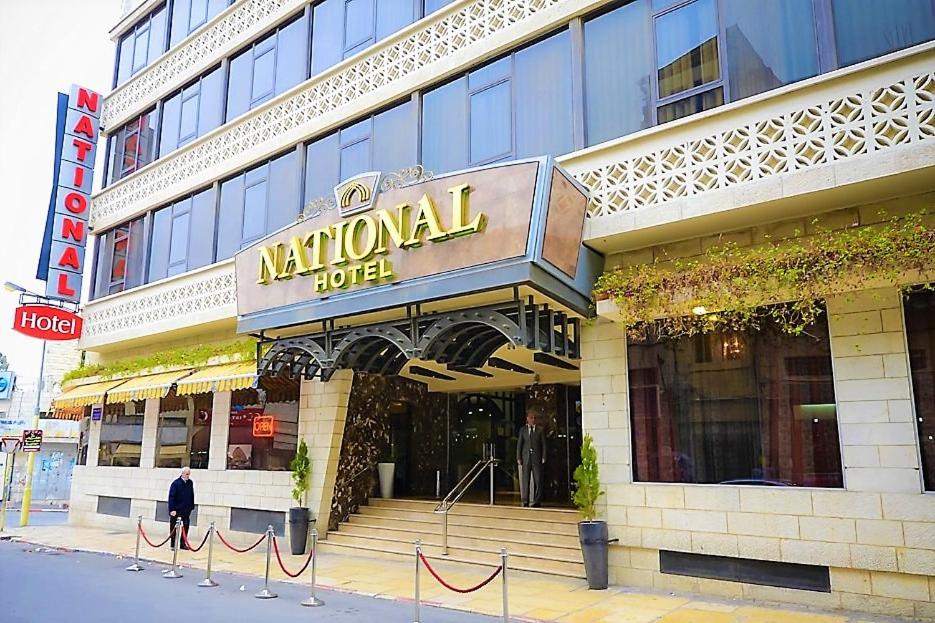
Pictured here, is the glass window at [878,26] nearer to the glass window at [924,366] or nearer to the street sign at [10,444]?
the glass window at [924,366]

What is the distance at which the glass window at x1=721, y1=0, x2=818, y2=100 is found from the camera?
9.26m

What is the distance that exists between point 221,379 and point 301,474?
2597 mm

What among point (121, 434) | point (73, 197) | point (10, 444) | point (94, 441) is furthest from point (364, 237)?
point (10, 444)

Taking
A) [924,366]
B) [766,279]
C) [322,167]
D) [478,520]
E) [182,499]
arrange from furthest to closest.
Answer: [322,167] → [182,499] → [478,520] → [766,279] → [924,366]

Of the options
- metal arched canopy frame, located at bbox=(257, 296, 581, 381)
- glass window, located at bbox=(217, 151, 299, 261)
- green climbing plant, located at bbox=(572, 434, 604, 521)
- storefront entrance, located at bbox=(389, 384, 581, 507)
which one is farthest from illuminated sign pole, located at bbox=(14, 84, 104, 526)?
green climbing plant, located at bbox=(572, 434, 604, 521)

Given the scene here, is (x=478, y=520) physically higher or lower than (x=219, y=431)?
lower

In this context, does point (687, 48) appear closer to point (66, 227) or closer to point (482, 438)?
point (482, 438)

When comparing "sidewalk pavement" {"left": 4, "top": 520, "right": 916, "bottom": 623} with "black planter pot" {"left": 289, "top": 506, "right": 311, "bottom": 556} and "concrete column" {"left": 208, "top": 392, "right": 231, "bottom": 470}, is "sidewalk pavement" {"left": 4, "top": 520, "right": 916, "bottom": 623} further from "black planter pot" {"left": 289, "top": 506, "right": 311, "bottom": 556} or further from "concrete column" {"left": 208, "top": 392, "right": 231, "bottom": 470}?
"concrete column" {"left": 208, "top": 392, "right": 231, "bottom": 470}

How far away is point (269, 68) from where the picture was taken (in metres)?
17.1

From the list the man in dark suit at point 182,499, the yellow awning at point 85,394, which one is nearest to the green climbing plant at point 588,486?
the man in dark suit at point 182,499

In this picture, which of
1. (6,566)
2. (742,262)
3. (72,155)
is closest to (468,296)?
(742,262)

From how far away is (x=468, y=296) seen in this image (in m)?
10.3

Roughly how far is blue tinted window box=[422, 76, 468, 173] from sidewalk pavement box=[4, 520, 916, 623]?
22.5ft

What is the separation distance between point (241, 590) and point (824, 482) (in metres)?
8.25
